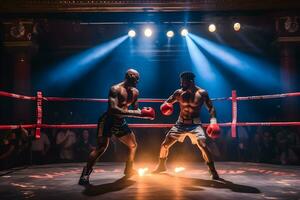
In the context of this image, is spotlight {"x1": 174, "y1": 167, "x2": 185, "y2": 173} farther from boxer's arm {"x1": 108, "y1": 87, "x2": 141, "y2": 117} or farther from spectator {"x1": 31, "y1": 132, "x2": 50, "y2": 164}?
spectator {"x1": 31, "y1": 132, "x2": 50, "y2": 164}

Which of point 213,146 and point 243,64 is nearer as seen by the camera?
point 213,146

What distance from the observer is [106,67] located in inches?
405

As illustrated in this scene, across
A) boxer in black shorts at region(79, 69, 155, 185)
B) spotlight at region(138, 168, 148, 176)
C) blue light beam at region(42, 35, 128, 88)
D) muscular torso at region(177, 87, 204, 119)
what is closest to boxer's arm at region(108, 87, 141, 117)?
boxer in black shorts at region(79, 69, 155, 185)

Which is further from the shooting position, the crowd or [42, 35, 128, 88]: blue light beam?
[42, 35, 128, 88]: blue light beam

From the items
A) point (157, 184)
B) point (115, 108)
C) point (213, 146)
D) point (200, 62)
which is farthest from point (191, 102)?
point (200, 62)

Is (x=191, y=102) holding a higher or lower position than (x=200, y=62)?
lower

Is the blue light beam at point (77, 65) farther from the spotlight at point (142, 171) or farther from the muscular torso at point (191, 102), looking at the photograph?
the muscular torso at point (191, 102)

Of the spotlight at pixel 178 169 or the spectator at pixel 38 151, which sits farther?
the spectator at pixel 38 151

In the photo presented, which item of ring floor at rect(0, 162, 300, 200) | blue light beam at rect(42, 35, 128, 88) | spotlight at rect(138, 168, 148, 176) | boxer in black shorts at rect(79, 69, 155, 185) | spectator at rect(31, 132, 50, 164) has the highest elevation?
blue light beam at rect(42, 35, 128, 88)

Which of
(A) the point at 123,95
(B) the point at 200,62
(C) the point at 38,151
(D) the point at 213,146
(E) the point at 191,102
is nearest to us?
(A) the point at 123,95

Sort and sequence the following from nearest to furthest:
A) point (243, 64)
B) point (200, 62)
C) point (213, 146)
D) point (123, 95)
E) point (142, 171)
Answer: point (123, 95) < point (142, 171) < point (213, 146) < point (243, 64) < point (200, 62)

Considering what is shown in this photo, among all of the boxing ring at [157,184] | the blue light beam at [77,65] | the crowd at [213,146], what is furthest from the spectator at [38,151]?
the blue light beam at [77,65]

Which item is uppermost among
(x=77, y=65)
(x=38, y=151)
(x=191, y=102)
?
(x=77, y=65)

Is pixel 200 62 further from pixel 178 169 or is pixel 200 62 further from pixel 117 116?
pixel 117 116
